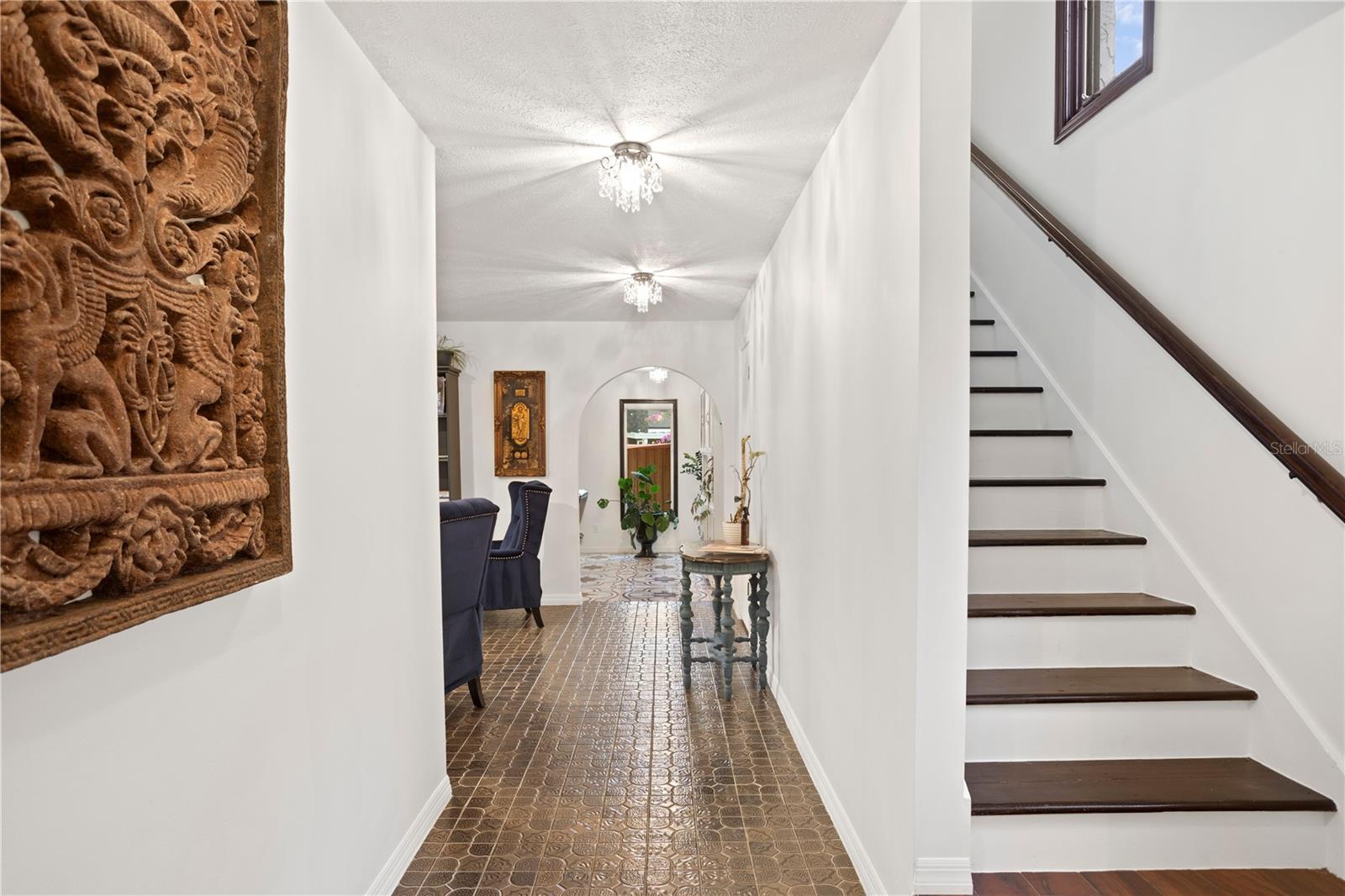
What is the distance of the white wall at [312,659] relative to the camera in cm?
99

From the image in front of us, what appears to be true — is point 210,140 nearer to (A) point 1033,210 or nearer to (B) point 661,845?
(B) point 661,845

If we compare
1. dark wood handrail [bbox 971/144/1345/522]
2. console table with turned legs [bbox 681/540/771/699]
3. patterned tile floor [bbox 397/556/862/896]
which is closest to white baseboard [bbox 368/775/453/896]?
patterned tile floor [bbox 397/556/862/896]

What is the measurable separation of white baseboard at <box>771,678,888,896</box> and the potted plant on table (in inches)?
42.0

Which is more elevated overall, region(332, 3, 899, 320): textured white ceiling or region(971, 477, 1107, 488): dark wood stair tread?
region(332, 3, 899, 320): textured white ceiling

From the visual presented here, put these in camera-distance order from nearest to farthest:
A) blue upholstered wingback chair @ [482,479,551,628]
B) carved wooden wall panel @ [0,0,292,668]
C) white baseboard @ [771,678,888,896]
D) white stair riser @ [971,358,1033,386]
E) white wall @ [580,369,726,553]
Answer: carved wooden wall panel @ [0,0,292,668]
white baseboard @ [771,678,888,896]
white stair riser @ [971,358,1033,386]
blue upholstered wingback chair @ [482,479,551,628]
white wall @ [580,369,726,553]

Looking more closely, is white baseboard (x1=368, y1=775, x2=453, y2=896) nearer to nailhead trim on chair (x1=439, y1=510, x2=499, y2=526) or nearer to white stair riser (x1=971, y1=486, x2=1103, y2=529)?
nailhead trim on chair (x1=439, y1=510, x2=499, y2=526)

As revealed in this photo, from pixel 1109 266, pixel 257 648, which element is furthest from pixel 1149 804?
pixel 257 648

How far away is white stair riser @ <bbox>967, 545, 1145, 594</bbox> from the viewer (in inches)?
103

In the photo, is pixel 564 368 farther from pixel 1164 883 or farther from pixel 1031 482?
pixel 1164 883

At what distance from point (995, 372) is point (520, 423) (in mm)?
3873

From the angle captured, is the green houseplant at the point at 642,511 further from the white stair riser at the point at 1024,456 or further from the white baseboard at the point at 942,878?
the white baseboard at the point at 942,878

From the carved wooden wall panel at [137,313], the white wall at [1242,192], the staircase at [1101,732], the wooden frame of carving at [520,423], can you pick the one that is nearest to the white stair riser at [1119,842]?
the staircase at [1101,732]

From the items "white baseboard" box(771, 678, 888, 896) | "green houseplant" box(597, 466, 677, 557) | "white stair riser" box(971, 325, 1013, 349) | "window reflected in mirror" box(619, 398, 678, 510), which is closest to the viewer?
"white baseboard" box(771, 678, 888, 896)

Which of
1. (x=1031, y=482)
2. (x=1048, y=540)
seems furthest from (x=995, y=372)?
(x=1048, y=540)
